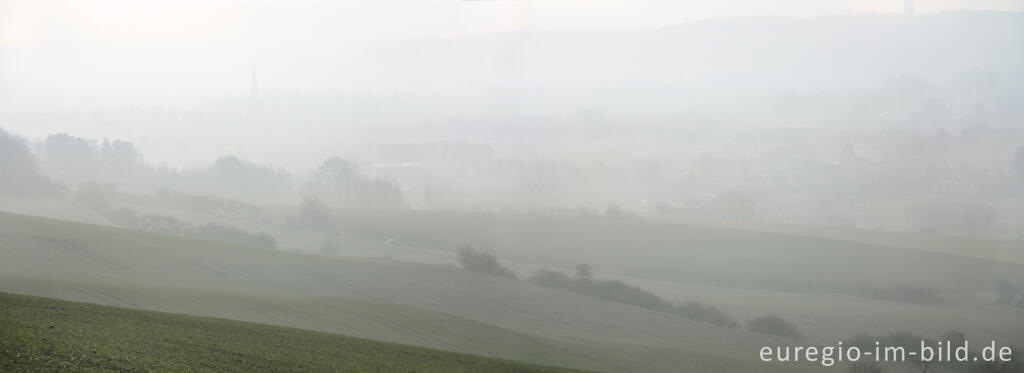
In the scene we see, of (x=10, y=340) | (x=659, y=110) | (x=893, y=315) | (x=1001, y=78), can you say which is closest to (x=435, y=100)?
(x=659, y=110)

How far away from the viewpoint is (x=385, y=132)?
336ft

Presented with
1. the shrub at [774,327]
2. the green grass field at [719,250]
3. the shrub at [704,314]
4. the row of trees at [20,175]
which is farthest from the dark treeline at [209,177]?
the shrub at [774,327]

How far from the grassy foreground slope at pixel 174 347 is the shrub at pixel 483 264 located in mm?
23523

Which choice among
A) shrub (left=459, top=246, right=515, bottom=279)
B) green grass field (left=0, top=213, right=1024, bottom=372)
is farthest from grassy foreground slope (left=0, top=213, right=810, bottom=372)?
shrub (left=459, top=246, right=515, bottom=279)

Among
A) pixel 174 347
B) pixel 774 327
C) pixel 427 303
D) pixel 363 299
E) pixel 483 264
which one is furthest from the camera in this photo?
pixel 483 264

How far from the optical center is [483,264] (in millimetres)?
45312

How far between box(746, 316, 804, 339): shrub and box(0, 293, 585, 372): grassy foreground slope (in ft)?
63.8

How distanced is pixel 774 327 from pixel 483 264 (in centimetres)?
1772

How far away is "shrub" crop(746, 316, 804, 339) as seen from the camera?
35938mm

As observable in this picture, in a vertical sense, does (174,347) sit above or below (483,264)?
below

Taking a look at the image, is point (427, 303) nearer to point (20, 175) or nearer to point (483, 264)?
point (483, 264)

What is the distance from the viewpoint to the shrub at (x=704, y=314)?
125 ft

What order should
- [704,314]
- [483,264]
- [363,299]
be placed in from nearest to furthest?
[363,299]
[704,314]
[483,264]

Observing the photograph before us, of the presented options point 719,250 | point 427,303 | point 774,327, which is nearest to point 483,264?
point 427,303
